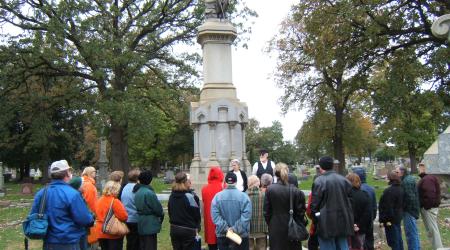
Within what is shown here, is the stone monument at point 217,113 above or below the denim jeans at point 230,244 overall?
above

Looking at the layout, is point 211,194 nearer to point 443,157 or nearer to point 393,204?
point 393,204

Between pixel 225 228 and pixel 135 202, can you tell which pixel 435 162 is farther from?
pixel 135 202

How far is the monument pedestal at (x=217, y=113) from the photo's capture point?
12375 mm

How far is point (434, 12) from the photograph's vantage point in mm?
19547

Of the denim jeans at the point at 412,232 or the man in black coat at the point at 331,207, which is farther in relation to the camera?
the denim jeans at the point at 412,232

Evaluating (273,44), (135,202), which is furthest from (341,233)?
(273,44)

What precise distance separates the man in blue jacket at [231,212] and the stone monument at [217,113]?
5.50 meters

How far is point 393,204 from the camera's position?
8242 millimetres

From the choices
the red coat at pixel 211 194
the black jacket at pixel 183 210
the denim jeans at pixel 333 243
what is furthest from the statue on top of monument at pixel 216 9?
the denim jeans at pixel 333 243

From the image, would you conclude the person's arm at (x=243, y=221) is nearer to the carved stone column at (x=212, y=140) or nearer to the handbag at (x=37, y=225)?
the handbag at (x=37, y=225)

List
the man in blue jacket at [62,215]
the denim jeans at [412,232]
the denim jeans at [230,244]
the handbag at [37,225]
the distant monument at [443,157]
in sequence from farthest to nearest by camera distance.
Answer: the denim jeans at [412,232]
the denim jeans at [230,244]
the distant monument at [443,157]
the man in blue jacket at [62,215]
the handbag at [37,225]

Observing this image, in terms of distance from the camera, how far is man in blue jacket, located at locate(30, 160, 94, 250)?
17.4 ft

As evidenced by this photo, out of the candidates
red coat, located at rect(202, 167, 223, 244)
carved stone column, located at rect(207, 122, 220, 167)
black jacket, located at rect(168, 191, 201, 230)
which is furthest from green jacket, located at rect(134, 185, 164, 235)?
carved stone column, located at rect(207, 122, 220, 167)

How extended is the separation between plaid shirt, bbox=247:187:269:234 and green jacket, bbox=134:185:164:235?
1514 millimetres
